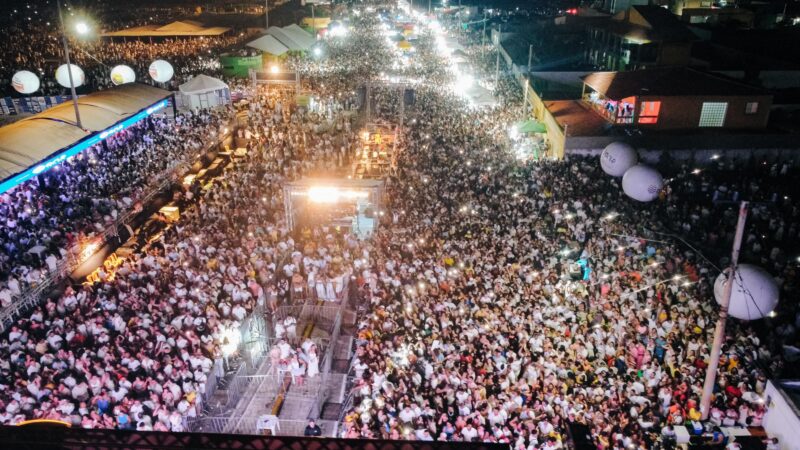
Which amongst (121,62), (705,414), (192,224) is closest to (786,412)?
(705,414)

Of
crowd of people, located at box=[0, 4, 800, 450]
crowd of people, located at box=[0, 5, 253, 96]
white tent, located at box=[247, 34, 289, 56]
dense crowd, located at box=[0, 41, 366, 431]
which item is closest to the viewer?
crowd of people, located at box=[0, 4, 800, 450]

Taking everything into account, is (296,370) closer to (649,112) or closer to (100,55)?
(649,112)

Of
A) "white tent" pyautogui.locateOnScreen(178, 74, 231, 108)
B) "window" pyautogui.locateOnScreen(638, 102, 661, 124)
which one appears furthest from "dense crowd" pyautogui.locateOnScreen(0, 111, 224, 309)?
"window" pyautogui.locateOnScreen(638, 102, 661, 124)

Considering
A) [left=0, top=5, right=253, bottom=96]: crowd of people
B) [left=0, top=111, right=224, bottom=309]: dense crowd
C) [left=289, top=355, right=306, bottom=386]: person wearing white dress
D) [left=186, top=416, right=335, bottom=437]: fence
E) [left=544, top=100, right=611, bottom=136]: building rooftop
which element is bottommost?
[left=186, top=416, right=335, bottom=437]: fence

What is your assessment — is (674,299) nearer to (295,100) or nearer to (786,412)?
(786,412)

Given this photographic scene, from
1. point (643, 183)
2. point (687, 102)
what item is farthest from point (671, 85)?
point (643, 183)

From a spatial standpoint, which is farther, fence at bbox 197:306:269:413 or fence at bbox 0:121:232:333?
fence at bbox 0:121:232:333

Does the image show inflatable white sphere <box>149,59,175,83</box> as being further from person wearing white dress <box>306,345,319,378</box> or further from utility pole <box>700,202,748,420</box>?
utility pole <box>700,202,748,420</box>
